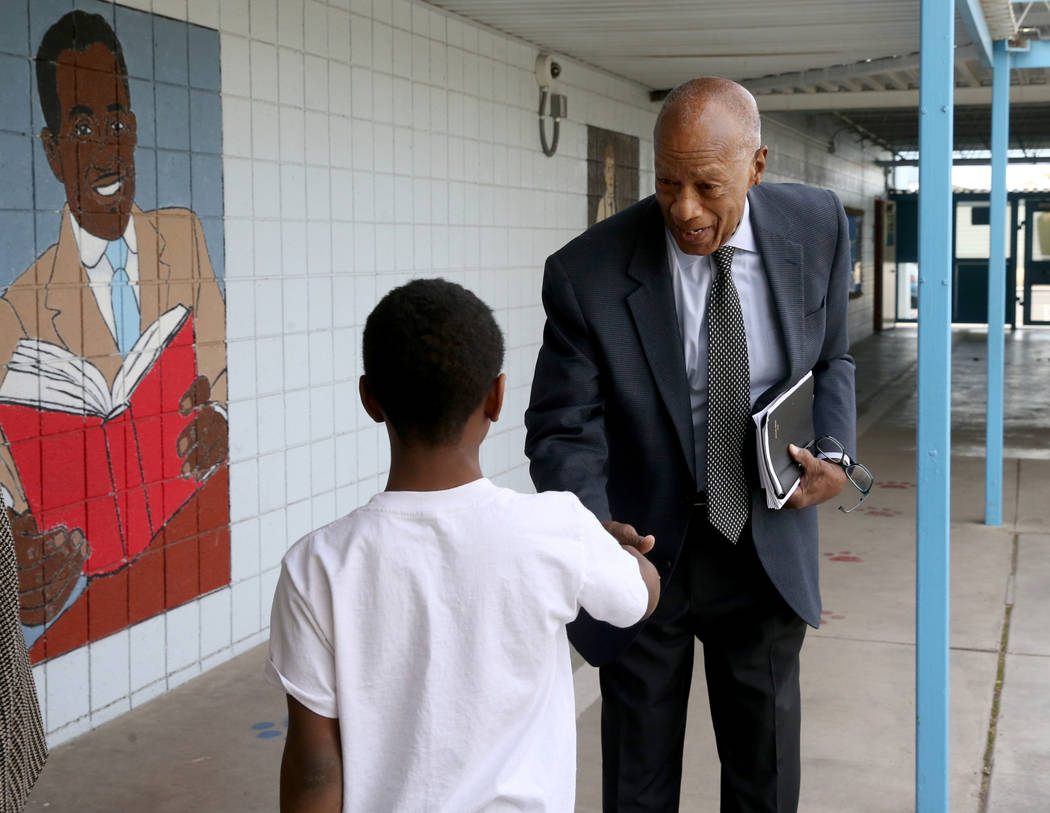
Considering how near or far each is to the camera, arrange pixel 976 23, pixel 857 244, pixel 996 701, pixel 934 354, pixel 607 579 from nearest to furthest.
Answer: pixel 607 579, pixel 934 354, pixel 996 701, pixel 976 23, pixel 857 244

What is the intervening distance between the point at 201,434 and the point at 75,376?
2.27 ft

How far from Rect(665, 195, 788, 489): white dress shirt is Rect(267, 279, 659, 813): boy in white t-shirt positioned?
70 centimetres

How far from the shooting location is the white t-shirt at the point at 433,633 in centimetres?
160

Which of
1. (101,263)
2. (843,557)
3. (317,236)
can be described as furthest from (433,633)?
(843,557)

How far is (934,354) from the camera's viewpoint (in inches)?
118

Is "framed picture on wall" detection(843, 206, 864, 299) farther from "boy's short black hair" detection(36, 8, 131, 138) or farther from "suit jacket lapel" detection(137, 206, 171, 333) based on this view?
"boy's short black hair" detection(36, 8, 131, 138)

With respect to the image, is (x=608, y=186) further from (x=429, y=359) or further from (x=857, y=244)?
(x=857, y=244)

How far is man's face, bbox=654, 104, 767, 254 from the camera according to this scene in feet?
7.05

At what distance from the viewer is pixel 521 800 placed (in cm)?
167

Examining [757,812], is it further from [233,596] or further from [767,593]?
[233,596]

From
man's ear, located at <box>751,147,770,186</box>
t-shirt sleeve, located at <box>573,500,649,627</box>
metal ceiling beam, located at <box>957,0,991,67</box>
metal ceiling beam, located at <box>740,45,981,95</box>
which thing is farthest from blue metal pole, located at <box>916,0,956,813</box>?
metal ceiling beam, located at <box>740,45,981,95</box>

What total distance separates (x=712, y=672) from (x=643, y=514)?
379mm

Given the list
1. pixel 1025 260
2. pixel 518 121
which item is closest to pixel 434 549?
pixel 518 121

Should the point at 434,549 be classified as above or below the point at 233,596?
above
